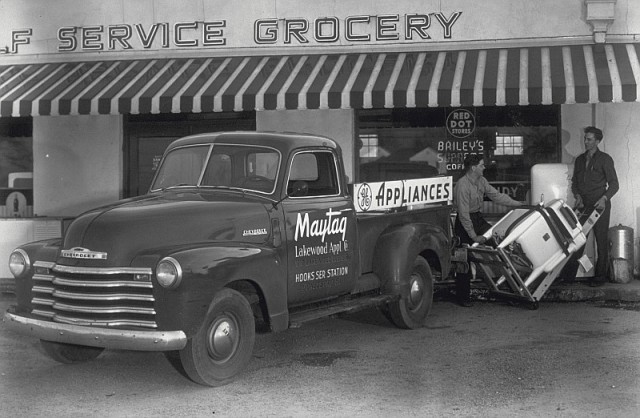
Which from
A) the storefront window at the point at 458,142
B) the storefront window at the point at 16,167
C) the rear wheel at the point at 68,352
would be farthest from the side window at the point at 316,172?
the storefront window at the point at 16,167

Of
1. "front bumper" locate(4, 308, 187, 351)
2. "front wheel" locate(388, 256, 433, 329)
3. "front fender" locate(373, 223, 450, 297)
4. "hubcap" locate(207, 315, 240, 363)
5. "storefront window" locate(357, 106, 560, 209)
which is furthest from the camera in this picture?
"storefront window" locate(357, 106, 560, 209)

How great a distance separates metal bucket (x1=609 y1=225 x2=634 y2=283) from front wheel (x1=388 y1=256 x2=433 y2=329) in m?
3.14

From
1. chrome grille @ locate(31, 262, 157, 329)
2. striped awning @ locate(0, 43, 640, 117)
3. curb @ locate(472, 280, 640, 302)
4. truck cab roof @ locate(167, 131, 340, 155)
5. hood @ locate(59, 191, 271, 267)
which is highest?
striped awning @ locate(0, 43, 640, 117)

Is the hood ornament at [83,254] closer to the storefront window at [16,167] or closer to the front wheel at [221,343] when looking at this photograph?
the front wheel at [221,343]

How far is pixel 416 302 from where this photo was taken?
8.98 m

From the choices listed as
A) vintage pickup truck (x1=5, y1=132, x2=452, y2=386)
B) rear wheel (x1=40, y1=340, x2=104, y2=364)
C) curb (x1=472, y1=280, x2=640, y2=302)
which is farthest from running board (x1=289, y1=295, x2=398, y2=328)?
curb (x1=472, y1=280, x2=640, y2=302)

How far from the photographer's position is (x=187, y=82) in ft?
40.3

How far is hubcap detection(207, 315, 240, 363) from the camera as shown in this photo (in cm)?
646

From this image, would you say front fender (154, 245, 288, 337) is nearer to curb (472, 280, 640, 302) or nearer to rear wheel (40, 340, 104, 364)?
rear wheel (40, 340, 104, 364)

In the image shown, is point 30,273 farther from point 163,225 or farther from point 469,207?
point 469,207

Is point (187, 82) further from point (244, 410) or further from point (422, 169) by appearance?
point (244, 410)

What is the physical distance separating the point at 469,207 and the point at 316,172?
3016mm

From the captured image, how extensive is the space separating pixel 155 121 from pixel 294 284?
709 centimetres

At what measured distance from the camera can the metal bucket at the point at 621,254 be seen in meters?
11.0
